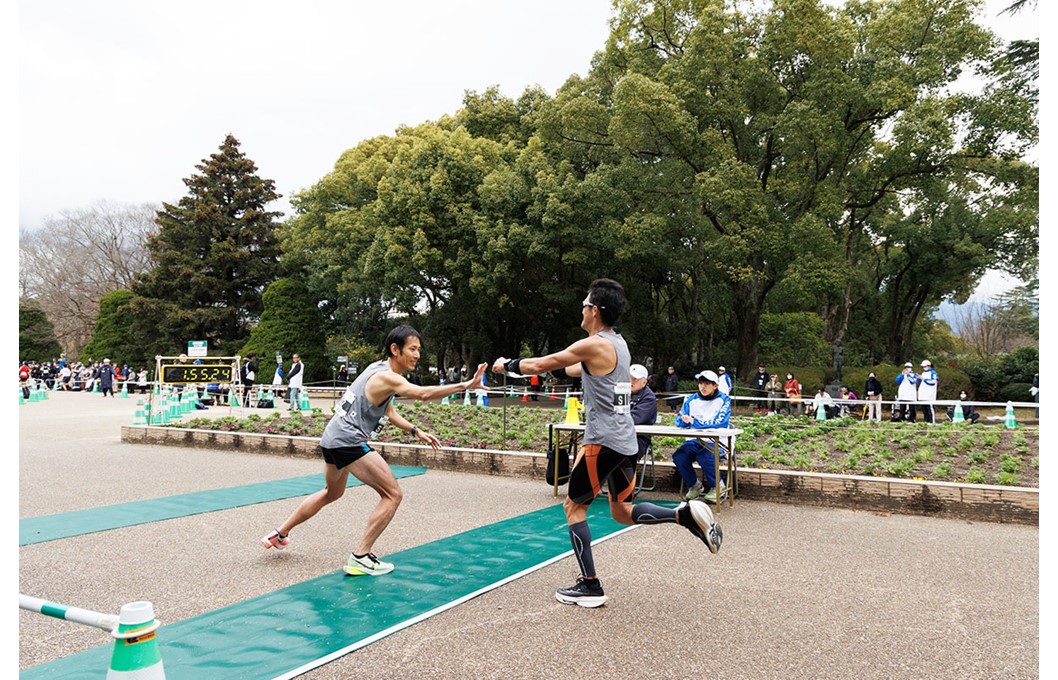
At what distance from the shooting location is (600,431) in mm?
4633

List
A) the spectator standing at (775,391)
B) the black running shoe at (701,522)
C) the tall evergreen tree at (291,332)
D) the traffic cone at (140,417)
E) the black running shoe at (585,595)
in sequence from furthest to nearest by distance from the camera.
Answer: the tall evergreen tree at (291,332) < the spectator standing at (775,391) < the traffic cone at (140,417) < the black running shoe at (585,595) < the black running shoe at (701,522)

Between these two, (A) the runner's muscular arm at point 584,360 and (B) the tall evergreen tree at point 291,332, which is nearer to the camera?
(A) the runner's muscular arm at point 584,360

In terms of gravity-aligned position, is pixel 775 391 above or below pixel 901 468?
above

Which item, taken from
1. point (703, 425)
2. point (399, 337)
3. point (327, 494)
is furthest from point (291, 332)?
point (399, 337)

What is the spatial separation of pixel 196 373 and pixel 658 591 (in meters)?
25.5

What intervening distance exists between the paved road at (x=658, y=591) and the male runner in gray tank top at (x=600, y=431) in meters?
0.39

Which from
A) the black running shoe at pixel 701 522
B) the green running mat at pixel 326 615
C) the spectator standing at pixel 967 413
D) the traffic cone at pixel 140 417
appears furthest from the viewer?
the spectator standing at pixel 967 413

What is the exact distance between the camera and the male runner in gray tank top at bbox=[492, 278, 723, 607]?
4586 mm

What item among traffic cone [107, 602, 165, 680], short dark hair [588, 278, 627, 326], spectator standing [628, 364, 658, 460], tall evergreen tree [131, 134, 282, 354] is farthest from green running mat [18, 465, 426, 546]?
tall evergreen tree [131, 134, 282, 354]

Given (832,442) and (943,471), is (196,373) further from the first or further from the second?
(943,471)

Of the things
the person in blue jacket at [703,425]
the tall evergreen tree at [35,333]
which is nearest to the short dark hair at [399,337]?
the person in blue jacket at [703,425]

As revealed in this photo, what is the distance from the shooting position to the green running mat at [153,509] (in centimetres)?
691

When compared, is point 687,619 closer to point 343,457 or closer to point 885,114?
point 343,457

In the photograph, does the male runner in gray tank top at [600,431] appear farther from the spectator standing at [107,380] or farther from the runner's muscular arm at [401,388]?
the spectator standing at [107,380]
